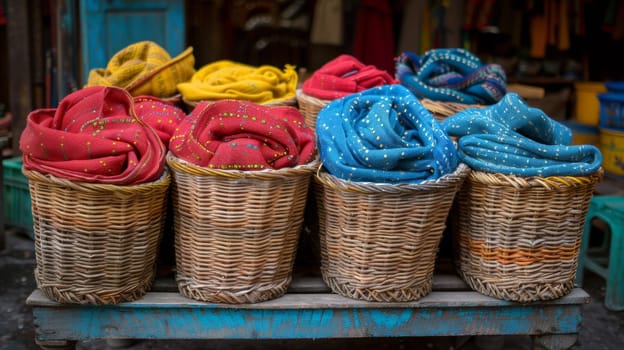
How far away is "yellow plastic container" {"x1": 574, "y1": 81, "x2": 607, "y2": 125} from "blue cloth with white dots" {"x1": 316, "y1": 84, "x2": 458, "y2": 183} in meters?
3.52

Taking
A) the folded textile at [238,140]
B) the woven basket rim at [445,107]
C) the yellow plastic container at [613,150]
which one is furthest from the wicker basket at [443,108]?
the yellow plastic container at [613,150]

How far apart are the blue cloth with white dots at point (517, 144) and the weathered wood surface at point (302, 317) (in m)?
0.48

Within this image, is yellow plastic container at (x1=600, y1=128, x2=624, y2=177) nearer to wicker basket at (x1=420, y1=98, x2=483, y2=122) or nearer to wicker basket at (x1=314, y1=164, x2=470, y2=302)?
wicker basket at (x1=420, y1=98, x2=483, y2=122)

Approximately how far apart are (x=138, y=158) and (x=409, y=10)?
4.46m

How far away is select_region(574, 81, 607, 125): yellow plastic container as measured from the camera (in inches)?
207

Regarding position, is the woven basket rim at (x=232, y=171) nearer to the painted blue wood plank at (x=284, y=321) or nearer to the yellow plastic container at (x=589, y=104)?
the painted blue wood plank at (x=284, y=321)

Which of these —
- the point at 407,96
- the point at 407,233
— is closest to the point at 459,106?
the point at 407,96

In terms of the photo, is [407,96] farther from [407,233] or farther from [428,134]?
[407,233]

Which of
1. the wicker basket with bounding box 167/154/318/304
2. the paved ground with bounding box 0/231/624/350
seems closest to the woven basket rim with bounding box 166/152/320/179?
the wicker basket with bounding box 167/154/318/304

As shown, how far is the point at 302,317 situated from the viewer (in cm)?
223

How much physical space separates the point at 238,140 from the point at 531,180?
38.8 inches

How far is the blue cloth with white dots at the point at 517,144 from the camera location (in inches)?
86.5

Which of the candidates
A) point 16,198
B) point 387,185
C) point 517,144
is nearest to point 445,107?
point 517,144

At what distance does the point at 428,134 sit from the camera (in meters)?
2.20
